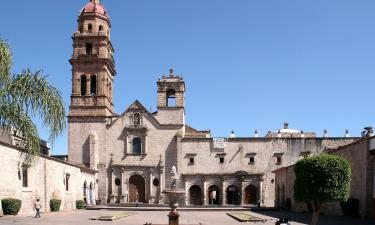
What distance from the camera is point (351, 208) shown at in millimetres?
30547

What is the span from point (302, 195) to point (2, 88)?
14.3 m

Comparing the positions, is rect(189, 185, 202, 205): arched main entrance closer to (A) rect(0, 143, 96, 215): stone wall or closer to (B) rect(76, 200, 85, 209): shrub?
(A) rect(0, 143, 96, 215): stone wall

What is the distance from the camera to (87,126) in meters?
54.8

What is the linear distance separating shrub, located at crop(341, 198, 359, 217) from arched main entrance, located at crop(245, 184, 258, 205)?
2379 centimetres

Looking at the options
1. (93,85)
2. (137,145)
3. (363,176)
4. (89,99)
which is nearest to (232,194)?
(137,145)

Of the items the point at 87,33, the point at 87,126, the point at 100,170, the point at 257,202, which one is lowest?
the point at 257,202

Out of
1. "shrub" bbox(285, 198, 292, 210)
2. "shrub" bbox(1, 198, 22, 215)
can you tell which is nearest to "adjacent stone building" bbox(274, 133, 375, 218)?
"shrub" bbox(285, 198, 292, 210)

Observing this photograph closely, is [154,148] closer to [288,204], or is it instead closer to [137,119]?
[137,119]

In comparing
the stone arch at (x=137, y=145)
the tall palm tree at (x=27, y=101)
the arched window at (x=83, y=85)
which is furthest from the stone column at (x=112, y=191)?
the tall palm tree at (x=27, y=101)

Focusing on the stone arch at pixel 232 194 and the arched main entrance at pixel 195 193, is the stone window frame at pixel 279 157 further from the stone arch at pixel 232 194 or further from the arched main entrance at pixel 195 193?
the arched main entrance at pixel 195 193

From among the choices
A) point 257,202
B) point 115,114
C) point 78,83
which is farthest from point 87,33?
point 257,202

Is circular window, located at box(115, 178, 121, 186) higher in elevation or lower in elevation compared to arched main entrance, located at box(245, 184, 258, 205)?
higher

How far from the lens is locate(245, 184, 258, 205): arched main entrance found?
180 ft

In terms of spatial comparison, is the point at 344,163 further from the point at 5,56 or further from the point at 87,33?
the point at 87,33
